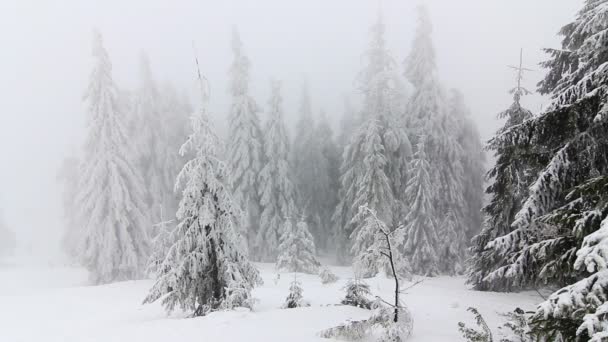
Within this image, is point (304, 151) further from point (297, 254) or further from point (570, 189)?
point (570, 189)

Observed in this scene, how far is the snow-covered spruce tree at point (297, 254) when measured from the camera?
893 inches

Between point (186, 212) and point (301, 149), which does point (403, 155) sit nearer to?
point (301, 149)

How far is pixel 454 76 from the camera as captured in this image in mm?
69875

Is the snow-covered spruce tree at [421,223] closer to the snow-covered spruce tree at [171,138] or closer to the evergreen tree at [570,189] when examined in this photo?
the snow-covered spruce tree at [171,138]

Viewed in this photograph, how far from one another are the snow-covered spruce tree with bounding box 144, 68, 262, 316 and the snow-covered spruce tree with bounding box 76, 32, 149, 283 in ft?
43.8

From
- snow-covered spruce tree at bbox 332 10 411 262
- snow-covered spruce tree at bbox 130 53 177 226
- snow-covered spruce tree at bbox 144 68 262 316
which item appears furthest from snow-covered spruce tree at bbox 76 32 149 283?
snow-covered spruce tree at bbox 144 68 262 316

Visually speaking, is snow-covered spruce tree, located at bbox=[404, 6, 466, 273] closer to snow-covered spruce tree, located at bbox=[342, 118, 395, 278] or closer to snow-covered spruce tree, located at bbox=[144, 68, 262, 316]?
snow-covered spruce tree, located at bbox=[342, 118, 395, 278]

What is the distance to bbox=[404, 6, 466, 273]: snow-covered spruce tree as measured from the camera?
2392 centimetres

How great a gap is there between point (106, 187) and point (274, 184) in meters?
11.0

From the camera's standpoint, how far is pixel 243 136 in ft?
91.6

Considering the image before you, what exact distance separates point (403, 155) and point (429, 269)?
7001 millimetres

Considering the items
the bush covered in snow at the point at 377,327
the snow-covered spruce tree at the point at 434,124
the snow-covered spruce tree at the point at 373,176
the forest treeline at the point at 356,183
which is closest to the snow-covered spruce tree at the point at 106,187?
the forest treeline at the point at 356,183

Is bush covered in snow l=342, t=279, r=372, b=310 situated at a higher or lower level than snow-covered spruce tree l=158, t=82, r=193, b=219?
lower

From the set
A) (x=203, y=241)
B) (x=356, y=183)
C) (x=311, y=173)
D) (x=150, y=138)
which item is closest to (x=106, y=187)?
(x=150, y=138)
